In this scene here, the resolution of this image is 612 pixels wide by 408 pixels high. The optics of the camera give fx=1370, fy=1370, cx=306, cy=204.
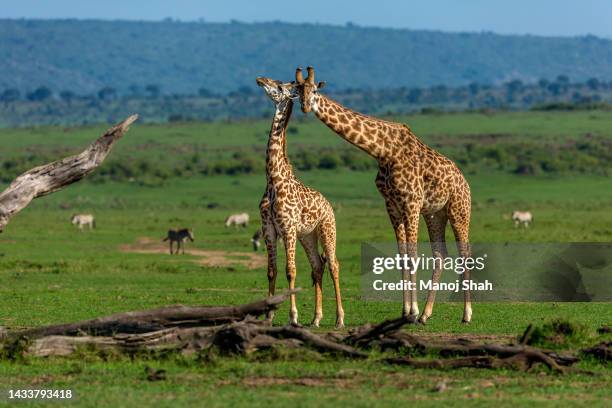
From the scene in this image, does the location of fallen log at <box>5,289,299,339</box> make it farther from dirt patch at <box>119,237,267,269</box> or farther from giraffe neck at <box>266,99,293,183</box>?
dirt patch at <box>119,237,267,269</box>

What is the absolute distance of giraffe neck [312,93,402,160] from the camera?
15.2 meters

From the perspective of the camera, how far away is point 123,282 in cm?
2427

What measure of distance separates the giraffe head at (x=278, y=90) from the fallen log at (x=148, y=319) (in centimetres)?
297

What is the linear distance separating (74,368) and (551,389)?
165 inches

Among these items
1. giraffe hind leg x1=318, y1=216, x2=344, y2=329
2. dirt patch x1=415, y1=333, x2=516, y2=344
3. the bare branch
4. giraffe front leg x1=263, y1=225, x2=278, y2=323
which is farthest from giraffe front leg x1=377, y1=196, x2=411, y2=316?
the bare branch

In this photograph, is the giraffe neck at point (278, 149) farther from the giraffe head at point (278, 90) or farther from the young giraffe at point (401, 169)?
the young giraffe at point (401, 169)

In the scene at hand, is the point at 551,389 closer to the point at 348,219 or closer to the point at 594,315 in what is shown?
the point at 594,315

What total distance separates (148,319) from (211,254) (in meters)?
20.1

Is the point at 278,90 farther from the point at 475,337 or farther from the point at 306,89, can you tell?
the point at 475,337

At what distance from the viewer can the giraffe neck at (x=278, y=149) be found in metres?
14.9

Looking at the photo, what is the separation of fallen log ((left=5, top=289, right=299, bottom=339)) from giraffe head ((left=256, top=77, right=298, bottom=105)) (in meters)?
2.97

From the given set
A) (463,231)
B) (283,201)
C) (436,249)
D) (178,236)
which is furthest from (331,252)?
(178,236)

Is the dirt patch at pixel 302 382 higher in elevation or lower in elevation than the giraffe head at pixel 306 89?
lower

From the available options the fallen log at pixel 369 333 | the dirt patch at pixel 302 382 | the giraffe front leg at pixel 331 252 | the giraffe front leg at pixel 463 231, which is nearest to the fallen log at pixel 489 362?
the fallen log at pixel 369 333
